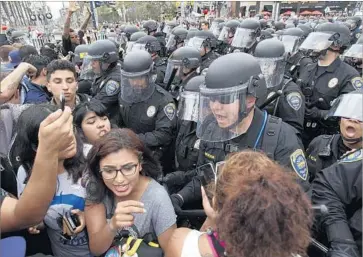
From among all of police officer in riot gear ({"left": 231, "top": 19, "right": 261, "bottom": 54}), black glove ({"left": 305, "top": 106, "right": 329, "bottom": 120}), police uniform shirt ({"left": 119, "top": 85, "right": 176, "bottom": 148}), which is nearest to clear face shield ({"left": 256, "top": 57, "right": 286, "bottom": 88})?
black glove ({"left": 305, "top": 106, "right": 329, "bottom": 120})

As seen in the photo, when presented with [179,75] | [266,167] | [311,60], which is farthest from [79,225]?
[311,60]

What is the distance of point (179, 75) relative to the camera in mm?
4664

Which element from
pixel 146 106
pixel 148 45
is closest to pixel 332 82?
pixel 146 106

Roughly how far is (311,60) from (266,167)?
4.80 m

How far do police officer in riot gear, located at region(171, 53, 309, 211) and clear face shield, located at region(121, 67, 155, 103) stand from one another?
163 centimetres

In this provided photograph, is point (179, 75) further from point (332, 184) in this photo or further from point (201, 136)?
point (332, 184)

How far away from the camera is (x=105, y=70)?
4.73m

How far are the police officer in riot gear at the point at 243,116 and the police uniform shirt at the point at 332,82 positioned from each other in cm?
223

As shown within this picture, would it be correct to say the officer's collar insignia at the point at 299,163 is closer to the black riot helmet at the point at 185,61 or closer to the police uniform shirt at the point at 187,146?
the police uniform shirt at the point at 187,146

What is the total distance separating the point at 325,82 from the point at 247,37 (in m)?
2.97

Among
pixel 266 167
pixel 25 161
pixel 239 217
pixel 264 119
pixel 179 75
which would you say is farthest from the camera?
pixel 179 75

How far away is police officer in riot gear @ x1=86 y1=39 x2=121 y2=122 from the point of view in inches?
171

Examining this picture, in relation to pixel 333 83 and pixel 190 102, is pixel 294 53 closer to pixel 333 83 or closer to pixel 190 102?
pixel 333 83

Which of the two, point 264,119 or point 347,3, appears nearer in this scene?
point 264,119
